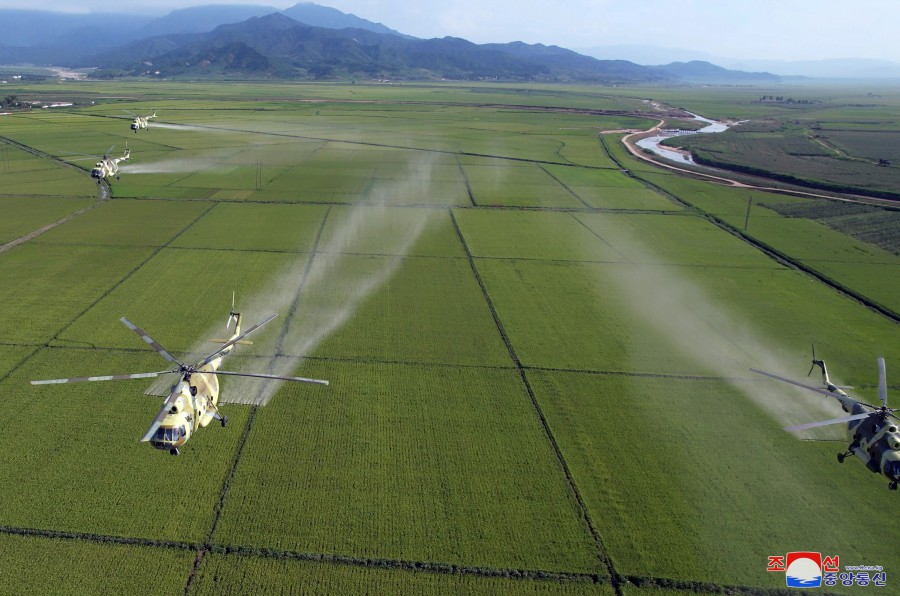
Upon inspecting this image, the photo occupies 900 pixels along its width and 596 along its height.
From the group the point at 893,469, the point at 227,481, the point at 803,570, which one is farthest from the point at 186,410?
the point at 893,469

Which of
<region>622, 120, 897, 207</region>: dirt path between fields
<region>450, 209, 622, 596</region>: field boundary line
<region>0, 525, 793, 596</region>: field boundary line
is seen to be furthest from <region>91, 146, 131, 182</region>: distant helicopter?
<region>622, 120, 897, 207</region>: dirt path between fields

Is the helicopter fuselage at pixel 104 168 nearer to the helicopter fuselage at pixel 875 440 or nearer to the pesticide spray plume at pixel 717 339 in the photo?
the pesticide spray plume at pixel 717 339

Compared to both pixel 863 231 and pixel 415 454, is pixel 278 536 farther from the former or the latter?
pixel 863 231

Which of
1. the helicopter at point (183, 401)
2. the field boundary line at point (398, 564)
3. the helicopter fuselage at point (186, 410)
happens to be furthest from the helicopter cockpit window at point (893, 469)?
the helicopter fuselage at point (186, 410)

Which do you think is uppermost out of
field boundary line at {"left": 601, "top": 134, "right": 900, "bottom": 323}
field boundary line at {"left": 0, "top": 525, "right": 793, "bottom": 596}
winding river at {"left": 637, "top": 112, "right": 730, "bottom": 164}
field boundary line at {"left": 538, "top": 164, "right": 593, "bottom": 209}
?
winding river at {"left": 637, "top": 112, "right": 730, "bottom": 164}

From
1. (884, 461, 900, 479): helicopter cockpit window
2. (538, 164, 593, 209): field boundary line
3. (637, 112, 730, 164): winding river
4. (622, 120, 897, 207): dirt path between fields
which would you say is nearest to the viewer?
(884, 461, 900, 479): helicopter cockpit window

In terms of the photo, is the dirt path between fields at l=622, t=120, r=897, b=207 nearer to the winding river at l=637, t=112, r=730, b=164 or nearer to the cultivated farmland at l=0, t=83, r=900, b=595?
the winding river at l=637, t=112, r=730, b=164

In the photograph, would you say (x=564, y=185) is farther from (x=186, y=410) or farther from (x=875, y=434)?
(x=186, y=410)
